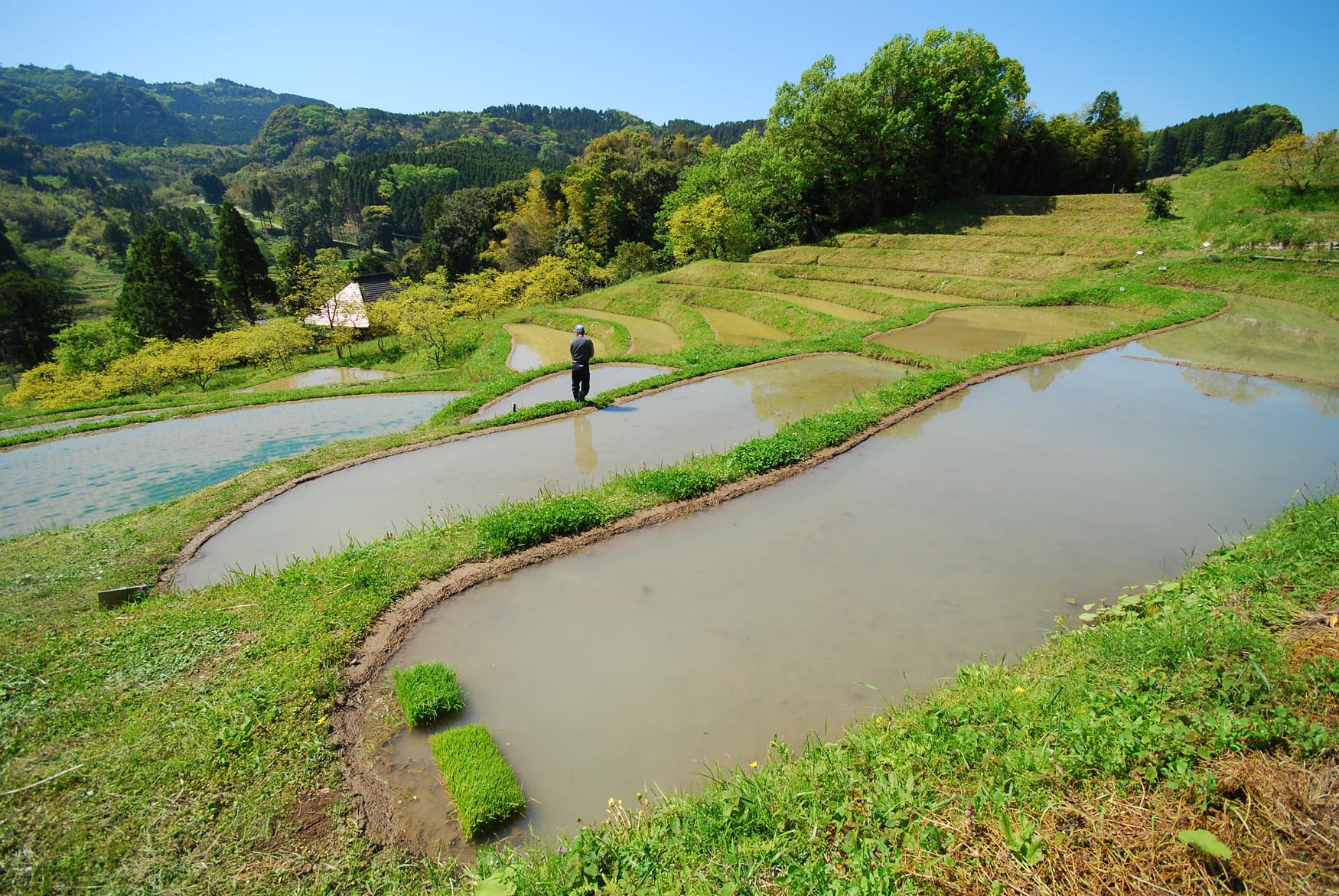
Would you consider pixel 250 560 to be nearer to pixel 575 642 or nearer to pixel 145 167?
pixel 575 642

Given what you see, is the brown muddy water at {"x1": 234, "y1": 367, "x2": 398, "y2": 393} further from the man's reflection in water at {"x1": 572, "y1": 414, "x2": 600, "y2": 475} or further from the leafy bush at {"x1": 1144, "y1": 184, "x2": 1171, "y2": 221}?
the leafy bush at {"x1": 1144, "y1": 184, "x2": 1171, "y2": 221}

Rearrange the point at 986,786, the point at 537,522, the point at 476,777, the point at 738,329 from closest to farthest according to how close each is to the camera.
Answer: the point at 986,786, the point at 476,777, the point at 537,522, the point at 738,329

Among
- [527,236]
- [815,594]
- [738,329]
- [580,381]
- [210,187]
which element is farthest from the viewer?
[210,187]

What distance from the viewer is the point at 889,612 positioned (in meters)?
6.42

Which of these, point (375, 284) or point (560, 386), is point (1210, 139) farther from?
point (375, 284)

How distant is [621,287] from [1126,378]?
2731 cm

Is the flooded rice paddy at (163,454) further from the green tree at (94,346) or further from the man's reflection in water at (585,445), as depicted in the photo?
the green tree at (94,346)

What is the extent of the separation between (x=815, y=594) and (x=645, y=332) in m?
22.4

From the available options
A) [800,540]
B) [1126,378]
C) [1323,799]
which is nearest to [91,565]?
[800,540]

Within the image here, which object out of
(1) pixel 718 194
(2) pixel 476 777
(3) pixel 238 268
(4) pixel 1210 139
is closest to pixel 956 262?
(1) pixel 718 194

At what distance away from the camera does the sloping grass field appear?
10.8ft

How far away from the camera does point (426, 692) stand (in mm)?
5320

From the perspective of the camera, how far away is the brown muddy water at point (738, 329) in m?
23.6

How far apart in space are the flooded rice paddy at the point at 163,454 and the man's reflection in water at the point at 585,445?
243 inches
